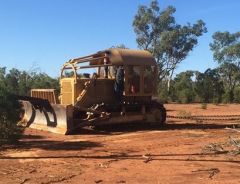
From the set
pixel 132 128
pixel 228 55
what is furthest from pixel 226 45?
pixel 132 128

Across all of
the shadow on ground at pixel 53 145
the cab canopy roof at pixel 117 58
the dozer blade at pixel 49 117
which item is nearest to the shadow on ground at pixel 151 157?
the shadow on ground at pixel 53 145

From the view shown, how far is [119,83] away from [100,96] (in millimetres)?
838

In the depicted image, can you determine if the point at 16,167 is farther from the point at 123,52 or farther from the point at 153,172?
the point at 123,52

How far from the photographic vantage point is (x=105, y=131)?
17.8 m

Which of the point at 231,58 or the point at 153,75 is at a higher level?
the point at 231,58

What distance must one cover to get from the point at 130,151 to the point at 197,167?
9.13 feet

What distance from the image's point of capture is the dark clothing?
17.8m

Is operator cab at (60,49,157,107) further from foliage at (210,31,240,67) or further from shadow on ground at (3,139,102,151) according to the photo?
foliage at (210,31,240,67)

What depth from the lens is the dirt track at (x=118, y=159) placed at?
9.14m

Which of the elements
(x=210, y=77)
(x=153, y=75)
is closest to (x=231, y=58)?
(x=210, y=77)

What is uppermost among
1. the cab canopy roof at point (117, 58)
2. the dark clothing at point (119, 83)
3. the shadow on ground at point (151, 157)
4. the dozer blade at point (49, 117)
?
the cab canopy roof at point (117, 58)

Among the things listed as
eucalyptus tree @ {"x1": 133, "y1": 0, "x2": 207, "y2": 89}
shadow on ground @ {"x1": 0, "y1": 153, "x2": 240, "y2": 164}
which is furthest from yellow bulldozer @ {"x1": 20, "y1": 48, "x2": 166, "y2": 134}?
eucalyptus tree @ {"x1": 133, "y1": 0, "x2": 207, "y2": 89}

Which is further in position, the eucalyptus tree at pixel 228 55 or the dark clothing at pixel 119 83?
the eucalyptus tree at pixel 228 55

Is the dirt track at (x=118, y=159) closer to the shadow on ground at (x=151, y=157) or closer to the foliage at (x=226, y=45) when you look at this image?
the shadow on ground at (x=151, y=157)
